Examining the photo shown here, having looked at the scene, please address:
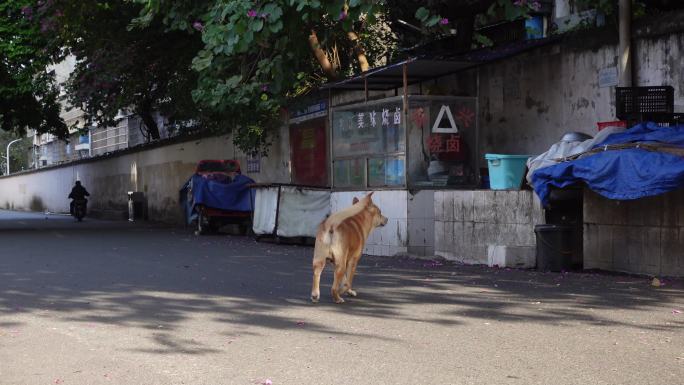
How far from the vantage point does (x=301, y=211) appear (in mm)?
19453

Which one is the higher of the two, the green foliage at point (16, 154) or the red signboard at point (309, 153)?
the green foliage at point (16, 154)

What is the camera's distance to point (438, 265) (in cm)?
1405

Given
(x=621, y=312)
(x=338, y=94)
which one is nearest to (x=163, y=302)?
(x=621, y=312)

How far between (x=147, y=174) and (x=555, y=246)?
27946 mm

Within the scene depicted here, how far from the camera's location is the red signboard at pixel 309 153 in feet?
74.0

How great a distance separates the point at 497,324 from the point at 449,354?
142 cm

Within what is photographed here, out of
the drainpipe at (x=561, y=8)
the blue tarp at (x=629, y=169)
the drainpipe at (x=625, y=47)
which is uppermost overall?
the drainpipe at (x=561, y=8)

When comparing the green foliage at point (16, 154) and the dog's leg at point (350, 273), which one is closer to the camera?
the dog's leg at point (350, 273)

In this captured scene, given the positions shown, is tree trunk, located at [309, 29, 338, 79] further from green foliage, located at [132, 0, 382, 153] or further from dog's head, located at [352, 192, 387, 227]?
dog's head, located at [352, 192, 387, 227]

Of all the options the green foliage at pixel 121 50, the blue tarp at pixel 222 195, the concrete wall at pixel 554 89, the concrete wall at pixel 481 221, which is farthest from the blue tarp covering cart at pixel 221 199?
the concrete wall at pixel 481 221

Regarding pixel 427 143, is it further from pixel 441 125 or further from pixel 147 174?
pixel 147 174

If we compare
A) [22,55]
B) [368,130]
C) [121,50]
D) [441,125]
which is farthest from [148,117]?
[441,125]

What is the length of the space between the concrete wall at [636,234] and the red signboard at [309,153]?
1082cm

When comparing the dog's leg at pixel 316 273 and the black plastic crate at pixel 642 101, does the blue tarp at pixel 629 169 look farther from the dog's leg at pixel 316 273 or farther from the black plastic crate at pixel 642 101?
the dog's leg at pixel 316 273
